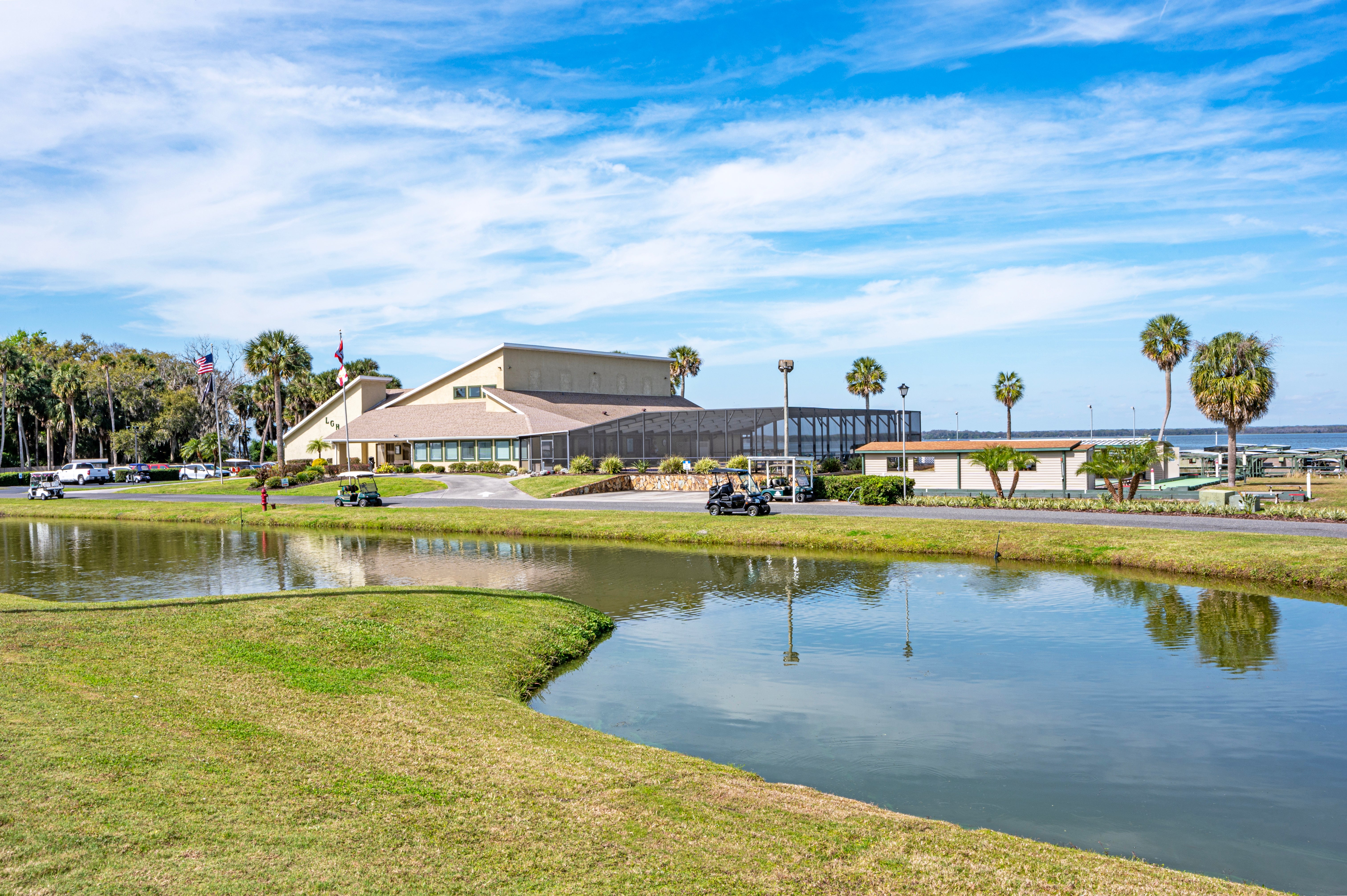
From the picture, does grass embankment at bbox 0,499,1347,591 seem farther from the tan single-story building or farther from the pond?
the tan single-story building

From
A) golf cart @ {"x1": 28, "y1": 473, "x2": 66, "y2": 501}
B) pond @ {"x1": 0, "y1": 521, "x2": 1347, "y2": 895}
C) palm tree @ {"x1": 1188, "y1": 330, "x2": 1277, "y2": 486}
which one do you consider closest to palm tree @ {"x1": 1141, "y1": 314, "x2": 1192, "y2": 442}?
palm tree @ {"x1": 1188, "y1": 330, "x2": 1277, "y2": 486}

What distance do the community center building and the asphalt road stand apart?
5695 millimetres

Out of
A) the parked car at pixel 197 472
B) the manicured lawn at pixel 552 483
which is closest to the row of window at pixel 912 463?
the manicured lawn at pixel 552 483

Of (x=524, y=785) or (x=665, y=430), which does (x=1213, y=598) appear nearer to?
(x=524, y=785)

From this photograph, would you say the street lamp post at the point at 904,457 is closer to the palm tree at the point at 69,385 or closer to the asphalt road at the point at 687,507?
the asphalt road at the point at 687,507

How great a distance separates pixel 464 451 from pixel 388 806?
63641mm

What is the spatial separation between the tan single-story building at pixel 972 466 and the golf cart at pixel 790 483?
3930 mm

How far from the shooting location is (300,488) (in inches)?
2445

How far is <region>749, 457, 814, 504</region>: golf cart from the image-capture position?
1751 inches

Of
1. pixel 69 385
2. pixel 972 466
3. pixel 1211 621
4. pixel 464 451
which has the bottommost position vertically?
pixel 1211 621

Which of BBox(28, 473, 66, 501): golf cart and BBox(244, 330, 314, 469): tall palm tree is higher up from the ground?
BBox(244, 330, 314, 469): tall palm tree

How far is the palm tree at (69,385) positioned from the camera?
8906 centimetres

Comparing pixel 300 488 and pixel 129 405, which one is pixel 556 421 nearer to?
pixel 300 488

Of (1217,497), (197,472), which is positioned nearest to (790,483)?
(1217,497)
